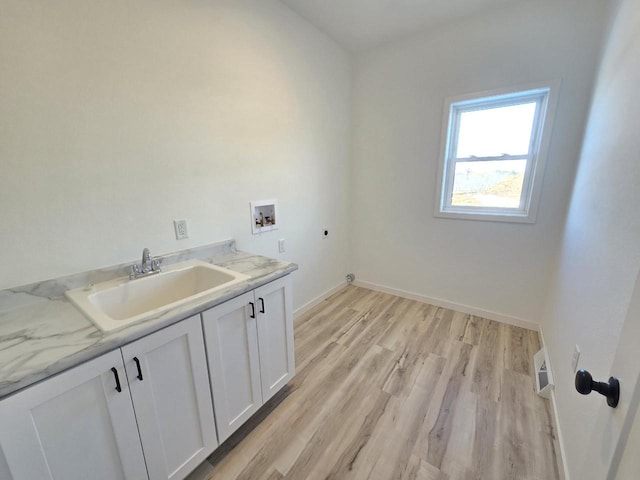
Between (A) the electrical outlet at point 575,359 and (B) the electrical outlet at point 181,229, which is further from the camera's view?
(B) the electrical outlet at point 181,229

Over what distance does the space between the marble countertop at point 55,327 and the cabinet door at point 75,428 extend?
0.05 metres

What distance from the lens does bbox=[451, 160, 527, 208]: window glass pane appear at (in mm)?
2287

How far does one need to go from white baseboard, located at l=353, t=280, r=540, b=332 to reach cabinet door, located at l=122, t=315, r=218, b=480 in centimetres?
234

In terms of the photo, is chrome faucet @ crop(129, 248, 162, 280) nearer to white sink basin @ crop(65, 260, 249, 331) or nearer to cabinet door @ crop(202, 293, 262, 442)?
white sink basin @ crop(65, 260, 249, 331)

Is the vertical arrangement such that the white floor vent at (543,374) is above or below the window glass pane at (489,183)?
below

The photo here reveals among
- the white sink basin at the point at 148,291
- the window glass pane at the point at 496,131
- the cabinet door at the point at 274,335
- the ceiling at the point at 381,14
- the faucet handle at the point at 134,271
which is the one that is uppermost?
the ceiling at the point at 381,14

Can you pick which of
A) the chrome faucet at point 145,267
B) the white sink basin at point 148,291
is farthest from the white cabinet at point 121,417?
the chrome faucet at point 145,267

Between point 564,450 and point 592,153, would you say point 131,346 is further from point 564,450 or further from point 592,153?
point 592,153

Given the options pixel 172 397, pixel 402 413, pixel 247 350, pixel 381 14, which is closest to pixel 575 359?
pixel 402 413

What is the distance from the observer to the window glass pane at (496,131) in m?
2.19

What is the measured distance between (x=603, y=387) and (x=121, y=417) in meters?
1.42

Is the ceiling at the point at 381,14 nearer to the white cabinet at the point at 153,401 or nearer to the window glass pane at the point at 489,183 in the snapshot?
the window glass pane at the point at 489,183

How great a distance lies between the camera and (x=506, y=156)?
90.0 inches

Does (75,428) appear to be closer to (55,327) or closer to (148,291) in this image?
(55,327)
